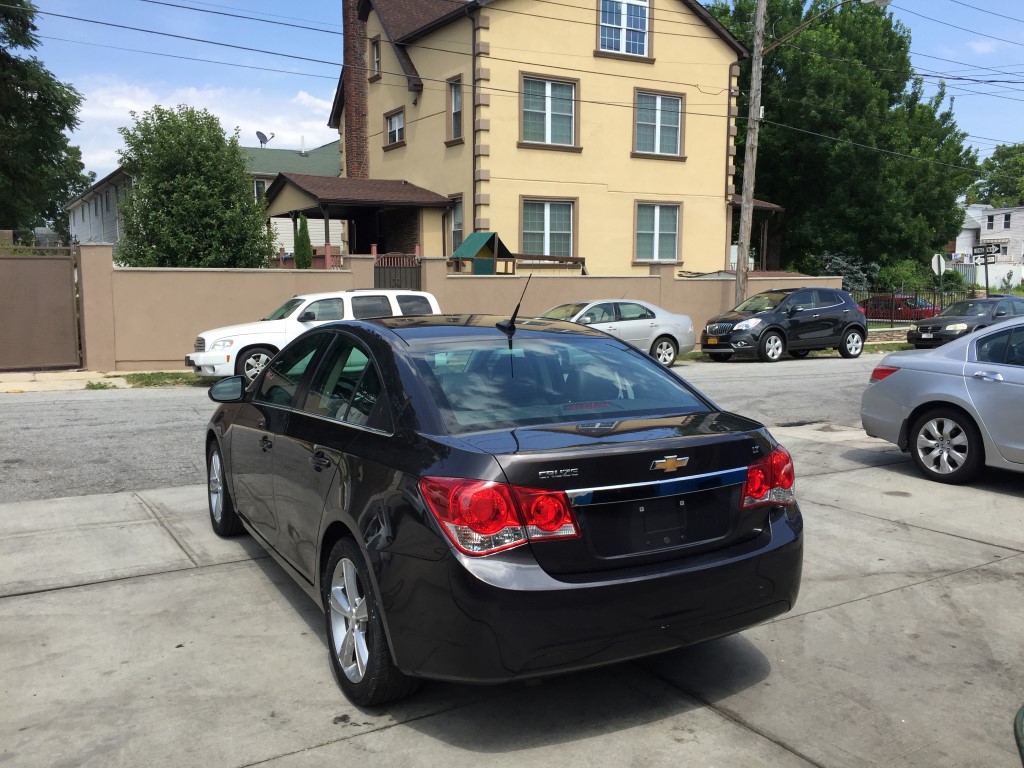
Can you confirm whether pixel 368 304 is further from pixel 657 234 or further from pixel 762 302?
pixel 657 234

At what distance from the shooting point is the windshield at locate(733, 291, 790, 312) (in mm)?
22422

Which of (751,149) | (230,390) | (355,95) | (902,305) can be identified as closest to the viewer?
(230,390)

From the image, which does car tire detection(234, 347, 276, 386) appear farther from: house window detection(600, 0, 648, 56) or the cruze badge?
house window detection(600, 0, 648, 56)

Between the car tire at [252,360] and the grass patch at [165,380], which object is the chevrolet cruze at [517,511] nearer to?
the car tire at [252,360]

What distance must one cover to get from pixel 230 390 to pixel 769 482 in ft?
11.1

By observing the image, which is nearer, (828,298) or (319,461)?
(319,461)

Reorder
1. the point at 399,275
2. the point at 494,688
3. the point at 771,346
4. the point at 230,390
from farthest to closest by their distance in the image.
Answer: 1. the point at 399,275
2. the point at 771,346
3. the point at 230,390
4. the point at 494,688

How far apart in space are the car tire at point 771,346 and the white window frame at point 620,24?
33.9 ft

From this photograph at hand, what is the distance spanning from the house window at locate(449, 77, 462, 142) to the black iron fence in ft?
57.2

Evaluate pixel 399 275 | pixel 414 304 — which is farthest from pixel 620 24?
pixel 414 304

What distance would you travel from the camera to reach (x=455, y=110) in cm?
2669

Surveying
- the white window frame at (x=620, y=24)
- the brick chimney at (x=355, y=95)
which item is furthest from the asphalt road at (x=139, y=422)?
the brick chimney at (x=355, y=95)

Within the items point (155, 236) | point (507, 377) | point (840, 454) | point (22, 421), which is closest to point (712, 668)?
point (507, 377)

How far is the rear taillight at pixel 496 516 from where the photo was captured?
3.36m
